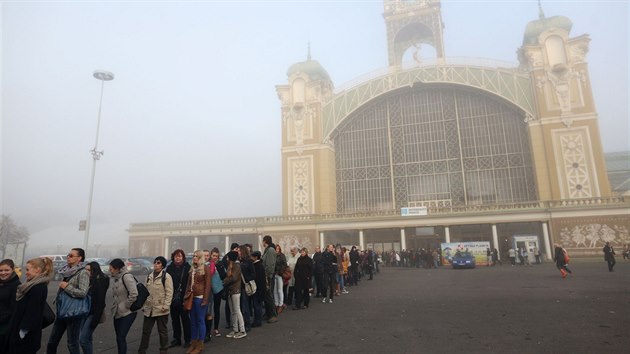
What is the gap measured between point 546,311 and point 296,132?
39.7 metres

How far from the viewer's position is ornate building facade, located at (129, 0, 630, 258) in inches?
1446

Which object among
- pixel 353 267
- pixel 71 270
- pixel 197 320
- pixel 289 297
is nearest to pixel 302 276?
pixel 289 297

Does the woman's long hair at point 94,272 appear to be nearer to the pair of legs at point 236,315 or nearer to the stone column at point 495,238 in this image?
the pair of legs at point 236,315

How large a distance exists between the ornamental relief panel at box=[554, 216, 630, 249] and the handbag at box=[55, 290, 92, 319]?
39.1 m

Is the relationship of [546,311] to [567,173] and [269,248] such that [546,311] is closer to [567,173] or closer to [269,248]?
[269,248]

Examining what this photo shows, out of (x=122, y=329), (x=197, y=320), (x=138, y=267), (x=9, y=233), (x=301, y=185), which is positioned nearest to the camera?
(x=122, y=329)

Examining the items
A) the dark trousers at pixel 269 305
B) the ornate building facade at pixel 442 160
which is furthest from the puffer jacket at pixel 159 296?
the ornate building facade at pixel 442 160

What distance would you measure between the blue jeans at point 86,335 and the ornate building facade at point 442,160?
3514cm

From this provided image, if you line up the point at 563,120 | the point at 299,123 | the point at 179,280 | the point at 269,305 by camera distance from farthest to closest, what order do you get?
the point at 299,123 → the point at 563,120 → the point at 269,305 → the point at 179,280

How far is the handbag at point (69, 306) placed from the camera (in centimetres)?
603

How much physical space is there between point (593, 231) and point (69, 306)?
4013 cm

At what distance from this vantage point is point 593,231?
111 ft

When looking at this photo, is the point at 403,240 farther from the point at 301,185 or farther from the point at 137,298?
the point at 137,298

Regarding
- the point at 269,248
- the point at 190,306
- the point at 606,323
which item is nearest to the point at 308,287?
the point at 269,248
